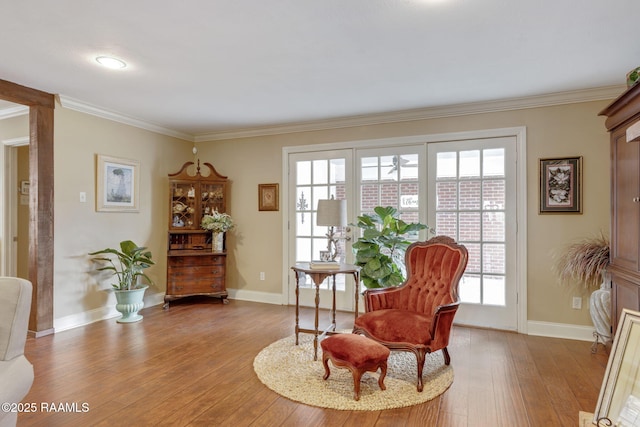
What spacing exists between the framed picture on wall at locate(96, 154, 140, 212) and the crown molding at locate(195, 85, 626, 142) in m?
1.25

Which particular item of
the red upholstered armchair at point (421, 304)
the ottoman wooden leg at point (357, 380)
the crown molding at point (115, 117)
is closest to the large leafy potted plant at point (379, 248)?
the red upholstered armchair at point (421, 304)

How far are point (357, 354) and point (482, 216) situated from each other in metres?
2.29

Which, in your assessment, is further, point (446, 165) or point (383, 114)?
point (383, 114)

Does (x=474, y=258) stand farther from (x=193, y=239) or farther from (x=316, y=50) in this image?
(x=193, y=239)

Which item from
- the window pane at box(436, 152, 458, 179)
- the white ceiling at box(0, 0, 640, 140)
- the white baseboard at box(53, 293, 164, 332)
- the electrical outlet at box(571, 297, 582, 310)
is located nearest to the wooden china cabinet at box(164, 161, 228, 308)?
the white baseboard at box(53, 293, 164, 332)

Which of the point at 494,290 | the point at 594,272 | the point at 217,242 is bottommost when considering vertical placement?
the point at 494,290

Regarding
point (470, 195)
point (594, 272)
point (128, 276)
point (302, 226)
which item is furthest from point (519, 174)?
point (128, 276)

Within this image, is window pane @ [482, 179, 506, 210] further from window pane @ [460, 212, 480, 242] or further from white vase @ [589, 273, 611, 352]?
white vase @ [589, 273, 611, 352]

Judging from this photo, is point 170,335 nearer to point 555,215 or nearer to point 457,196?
point 457,196

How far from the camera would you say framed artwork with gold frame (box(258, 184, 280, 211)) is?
4898mm

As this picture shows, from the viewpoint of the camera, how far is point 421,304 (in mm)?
2965

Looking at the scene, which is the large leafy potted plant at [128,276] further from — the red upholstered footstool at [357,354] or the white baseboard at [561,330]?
the white baseboard at [561,330]

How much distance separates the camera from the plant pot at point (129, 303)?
3.95 meters

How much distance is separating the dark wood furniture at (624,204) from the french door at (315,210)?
250 cm
